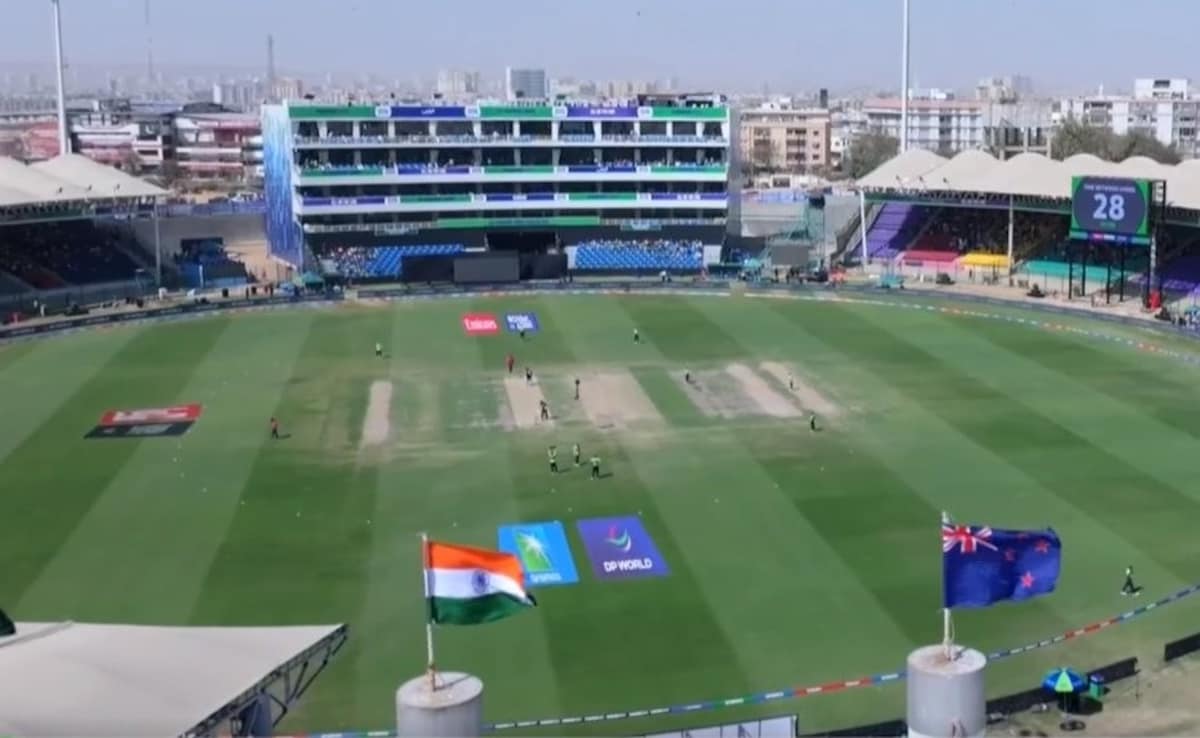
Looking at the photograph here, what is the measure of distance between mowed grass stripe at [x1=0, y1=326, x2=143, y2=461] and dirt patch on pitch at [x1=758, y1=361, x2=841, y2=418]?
2788 cm

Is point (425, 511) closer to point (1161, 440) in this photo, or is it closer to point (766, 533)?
point (766, 533)

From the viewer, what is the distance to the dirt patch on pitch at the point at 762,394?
53.3 metres

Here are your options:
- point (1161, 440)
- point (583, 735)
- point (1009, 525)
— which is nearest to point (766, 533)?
point (1009, 525)

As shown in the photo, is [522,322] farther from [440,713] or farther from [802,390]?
[440,713]

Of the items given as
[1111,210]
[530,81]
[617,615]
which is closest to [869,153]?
[530,81]

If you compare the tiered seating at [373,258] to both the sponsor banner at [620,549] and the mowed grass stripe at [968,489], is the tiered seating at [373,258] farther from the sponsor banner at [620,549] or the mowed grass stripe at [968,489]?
the sponsor banner at [620,549]

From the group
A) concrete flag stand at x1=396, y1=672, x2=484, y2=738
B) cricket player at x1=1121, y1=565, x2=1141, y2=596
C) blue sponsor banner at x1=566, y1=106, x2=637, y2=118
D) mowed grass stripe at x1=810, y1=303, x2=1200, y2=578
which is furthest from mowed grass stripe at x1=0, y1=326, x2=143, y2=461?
concrete flag stand at x1=396, y1=672, x2=484, y2=738

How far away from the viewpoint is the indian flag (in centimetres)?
1703

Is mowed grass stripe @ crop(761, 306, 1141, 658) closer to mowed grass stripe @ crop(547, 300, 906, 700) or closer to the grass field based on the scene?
the grass field

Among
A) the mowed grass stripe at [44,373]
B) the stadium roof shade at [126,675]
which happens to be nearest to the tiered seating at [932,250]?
the mowed grass stripe at [44,373]

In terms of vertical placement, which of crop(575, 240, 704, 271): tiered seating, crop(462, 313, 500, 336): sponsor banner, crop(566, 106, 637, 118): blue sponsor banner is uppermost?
crop(566, 106, 637, 118): blue sponsor banner

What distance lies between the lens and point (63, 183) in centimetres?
8981

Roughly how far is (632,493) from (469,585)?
84.7 feet

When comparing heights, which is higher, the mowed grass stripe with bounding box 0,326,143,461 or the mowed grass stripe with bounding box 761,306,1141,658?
the mowed grass stripe with bounding box 0,326,143,461
